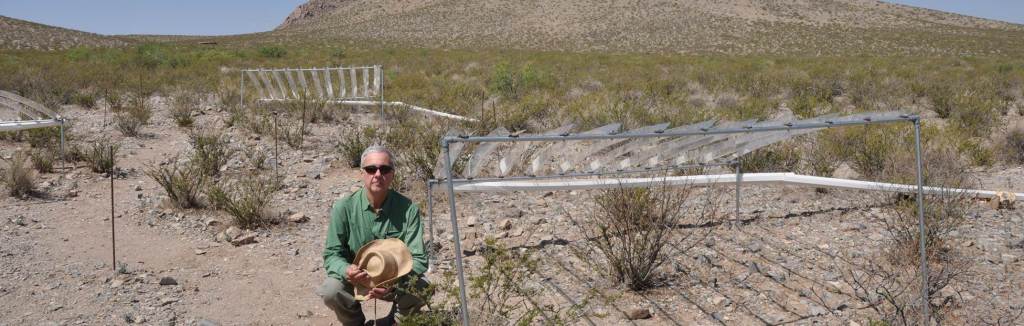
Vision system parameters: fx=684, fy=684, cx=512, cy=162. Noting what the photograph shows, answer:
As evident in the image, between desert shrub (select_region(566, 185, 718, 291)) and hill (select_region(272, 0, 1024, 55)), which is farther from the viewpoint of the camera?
hill (select_region(272, 0, 1024, 55))

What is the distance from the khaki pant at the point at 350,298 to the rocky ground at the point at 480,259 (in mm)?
656

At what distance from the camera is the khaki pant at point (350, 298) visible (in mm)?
3321

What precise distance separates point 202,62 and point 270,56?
604cm

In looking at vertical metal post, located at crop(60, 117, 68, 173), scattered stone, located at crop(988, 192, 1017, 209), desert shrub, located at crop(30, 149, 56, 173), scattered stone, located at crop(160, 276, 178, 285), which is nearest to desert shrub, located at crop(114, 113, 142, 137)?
vertical metal post, located at crop(60, 117, 68, 173)

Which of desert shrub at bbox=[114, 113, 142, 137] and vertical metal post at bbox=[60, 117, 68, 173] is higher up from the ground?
desert shrub at bbox=[114, 113, 142, 137]

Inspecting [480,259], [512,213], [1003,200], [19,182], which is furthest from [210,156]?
[1003,200]

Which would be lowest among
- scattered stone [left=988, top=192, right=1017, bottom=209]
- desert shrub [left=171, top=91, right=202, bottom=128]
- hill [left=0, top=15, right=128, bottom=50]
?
scattered stone [left=988, top=192, right=1017, bottom=209]

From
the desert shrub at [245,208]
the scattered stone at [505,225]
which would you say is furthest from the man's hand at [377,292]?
the desert shrub at [245,208]

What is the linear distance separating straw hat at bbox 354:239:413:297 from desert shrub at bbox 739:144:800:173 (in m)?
4.96

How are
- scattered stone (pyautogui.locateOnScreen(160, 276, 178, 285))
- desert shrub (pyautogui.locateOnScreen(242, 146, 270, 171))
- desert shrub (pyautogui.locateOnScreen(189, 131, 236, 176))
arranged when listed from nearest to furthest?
1. scattered stone (pyautogui.locateOnScreen(160, 276, 178, 285))
2. desert shrub (pyautogui.locateOnScreen(189, 131, 236, 176))
3. desert shrub (pyautogui.locateOnScreen(242, 146, 270, 171))

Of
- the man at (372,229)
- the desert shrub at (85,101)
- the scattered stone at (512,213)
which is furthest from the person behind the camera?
the desert shrub at (85,101)

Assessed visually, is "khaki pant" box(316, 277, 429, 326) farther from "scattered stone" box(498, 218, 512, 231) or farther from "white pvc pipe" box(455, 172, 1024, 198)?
"scattered stone" box(498, 218, 512, 231)

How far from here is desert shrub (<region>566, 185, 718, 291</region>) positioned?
14.1 ft

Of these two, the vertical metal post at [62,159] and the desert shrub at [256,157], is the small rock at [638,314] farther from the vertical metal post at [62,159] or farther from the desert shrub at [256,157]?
the vertical metal post at [62,159]
